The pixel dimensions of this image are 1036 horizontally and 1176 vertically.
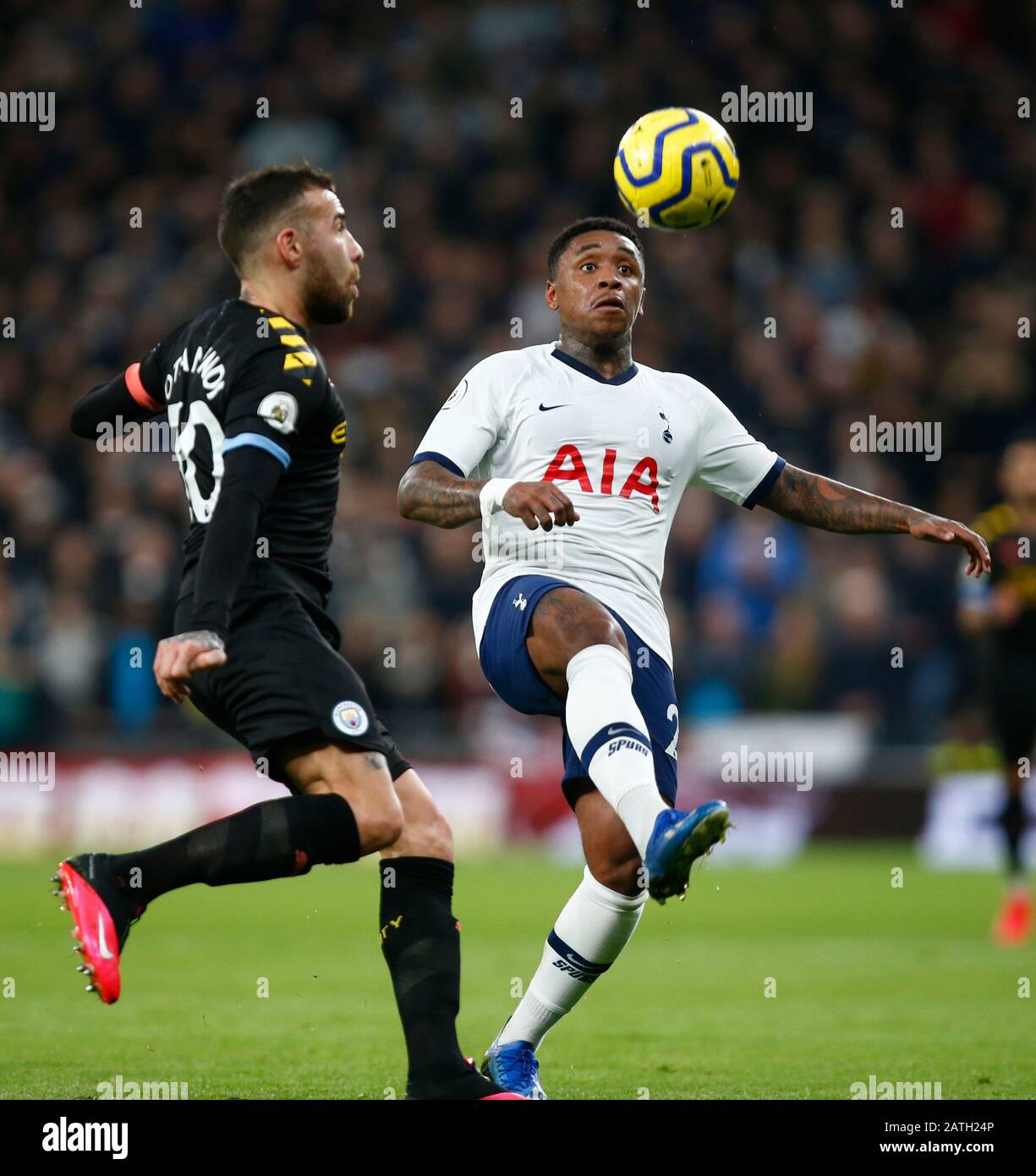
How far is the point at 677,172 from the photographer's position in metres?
5.88

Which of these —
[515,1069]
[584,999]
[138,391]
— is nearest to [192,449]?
[138,391]

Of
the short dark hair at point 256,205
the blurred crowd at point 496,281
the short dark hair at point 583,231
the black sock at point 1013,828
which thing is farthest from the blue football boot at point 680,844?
the blurred crowd at point 496,281

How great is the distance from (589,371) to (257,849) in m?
2.01

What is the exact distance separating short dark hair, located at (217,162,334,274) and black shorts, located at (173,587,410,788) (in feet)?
3.33

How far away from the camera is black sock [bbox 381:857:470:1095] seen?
4590 millimetres

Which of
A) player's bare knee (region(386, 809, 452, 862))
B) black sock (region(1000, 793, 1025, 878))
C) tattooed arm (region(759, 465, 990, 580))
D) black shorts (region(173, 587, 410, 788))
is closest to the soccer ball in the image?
tattooed arm (region(759, 465, 990, 580))

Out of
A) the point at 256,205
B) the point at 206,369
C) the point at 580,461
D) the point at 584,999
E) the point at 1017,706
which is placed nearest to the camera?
the point at 206,369

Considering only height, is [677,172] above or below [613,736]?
above

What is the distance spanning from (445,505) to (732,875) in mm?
8472

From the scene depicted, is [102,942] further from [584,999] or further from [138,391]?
[584,999]

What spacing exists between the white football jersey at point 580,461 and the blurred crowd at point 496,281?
8.25 m

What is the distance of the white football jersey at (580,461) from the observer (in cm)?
537

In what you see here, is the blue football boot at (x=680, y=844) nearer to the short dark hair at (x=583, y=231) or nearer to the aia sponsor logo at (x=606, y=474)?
the aia sponsor logo at (x=606, y=474)

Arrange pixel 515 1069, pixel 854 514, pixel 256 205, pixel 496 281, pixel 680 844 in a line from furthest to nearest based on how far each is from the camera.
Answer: pixel 496 281 < pixel 854 514 < pixel 515 1069 < pixel 256 205 < pixel 680 844
